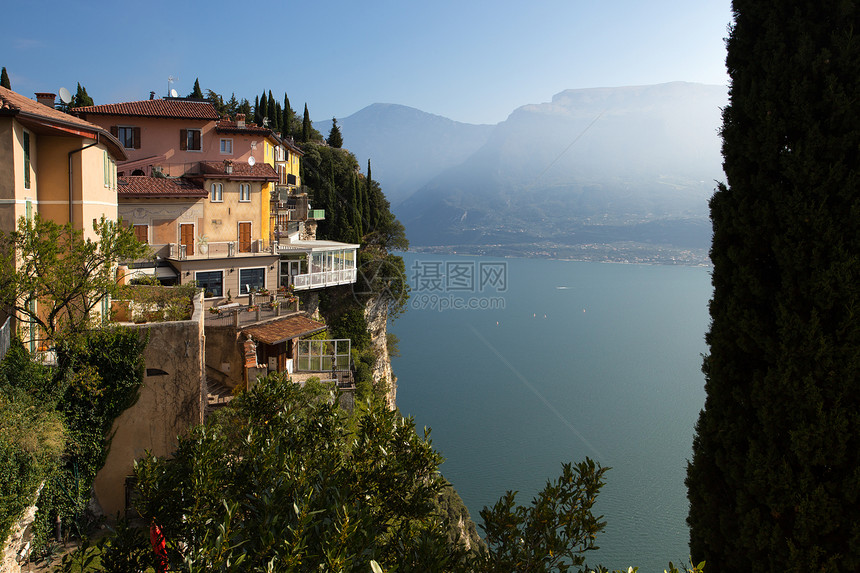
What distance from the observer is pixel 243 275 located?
80.7 ft

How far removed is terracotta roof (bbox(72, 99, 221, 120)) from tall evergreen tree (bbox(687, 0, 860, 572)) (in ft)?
82.2

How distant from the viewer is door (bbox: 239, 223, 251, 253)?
81.7 feet

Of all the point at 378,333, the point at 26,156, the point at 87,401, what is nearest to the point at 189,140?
the point at 378,333

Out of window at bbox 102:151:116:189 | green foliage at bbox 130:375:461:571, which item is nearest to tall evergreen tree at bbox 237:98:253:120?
window at bbox 102:151:116:189

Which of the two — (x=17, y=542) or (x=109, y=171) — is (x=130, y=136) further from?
(x=17, y=542)

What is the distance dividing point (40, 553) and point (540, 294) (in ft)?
413

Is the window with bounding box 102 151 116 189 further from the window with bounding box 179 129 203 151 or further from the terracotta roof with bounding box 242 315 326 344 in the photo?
the window with bounding box 179 129 203 151

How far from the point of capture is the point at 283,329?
63.5ft

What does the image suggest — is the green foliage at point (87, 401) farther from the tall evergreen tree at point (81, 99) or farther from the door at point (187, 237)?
the tall evergreen tree at point (81, 99)

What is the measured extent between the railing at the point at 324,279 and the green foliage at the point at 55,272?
1550 centimetres

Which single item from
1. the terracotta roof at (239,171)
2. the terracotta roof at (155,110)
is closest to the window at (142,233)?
the terracotta roof at (239,171)

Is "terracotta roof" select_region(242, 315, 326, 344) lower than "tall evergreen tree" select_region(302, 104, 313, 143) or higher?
lower

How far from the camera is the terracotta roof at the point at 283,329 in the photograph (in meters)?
18.0

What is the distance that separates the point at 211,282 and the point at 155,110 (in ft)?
29.4
